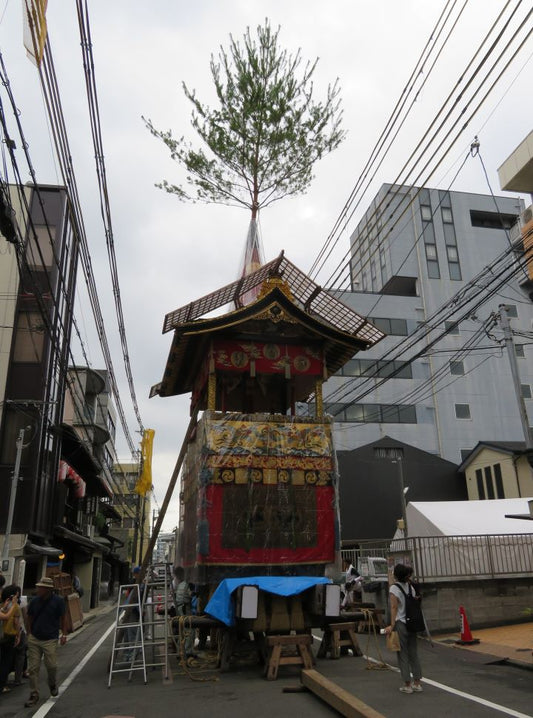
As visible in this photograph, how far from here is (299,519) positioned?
11.5 meters

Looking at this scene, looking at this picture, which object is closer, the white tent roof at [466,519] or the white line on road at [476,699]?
the white line on road at [476,699]

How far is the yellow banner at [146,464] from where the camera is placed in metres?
30.5

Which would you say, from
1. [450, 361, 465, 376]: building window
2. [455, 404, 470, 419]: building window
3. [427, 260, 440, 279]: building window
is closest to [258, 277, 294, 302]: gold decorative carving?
[450, 361, 465, 376]: building window

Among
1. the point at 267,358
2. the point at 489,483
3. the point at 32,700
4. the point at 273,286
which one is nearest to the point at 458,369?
the point at 489,483

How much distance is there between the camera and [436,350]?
4556cm

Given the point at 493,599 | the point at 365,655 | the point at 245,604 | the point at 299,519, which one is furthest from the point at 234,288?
the point at 493,599

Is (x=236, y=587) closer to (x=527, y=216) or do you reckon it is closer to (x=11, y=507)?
(x=11, y=507)

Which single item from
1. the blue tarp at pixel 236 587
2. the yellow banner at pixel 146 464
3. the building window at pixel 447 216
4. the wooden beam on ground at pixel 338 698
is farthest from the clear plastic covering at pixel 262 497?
the building window at pixel 447 216

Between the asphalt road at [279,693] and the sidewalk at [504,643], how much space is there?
0.25 meters

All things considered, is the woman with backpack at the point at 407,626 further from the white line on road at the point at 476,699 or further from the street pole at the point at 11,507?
the street pole at the point at 11,507

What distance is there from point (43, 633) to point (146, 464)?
23329 millimetres

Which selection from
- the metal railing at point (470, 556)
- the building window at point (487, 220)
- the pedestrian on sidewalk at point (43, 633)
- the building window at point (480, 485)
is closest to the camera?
the pedestrian on sidewalk at point (43, 633)

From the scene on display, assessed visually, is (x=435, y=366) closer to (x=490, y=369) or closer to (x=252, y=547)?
(x=490, y=369)

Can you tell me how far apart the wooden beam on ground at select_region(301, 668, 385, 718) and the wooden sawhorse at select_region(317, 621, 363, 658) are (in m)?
2.47
